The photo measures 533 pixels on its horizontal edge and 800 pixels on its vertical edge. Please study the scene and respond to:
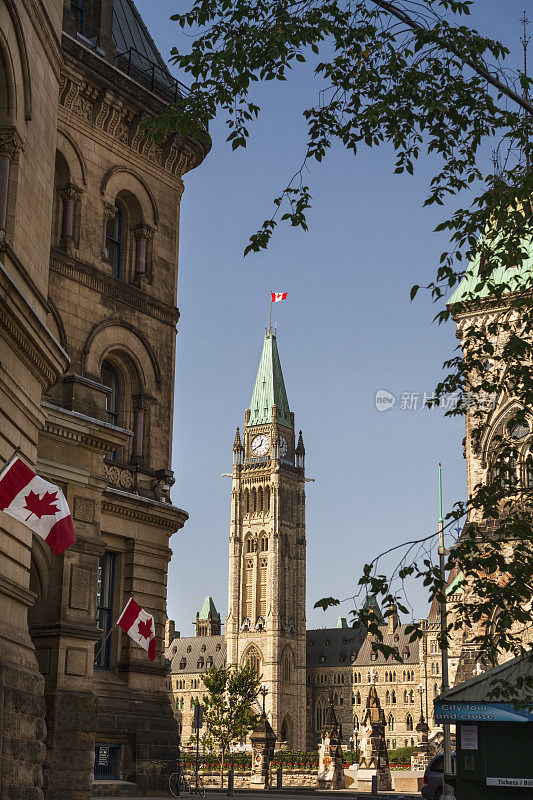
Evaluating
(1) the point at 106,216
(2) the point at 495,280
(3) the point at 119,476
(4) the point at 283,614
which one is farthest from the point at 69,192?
(4) the point at 283,614

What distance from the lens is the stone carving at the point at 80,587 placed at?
2106 cm

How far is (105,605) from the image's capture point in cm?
2611

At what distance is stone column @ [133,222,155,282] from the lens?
28.5 m

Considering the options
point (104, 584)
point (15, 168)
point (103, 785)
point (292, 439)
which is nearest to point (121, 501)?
point (104, 584)

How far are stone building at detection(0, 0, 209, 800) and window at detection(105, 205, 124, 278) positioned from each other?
5 centimetres

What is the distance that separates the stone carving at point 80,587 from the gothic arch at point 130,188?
1032 cm

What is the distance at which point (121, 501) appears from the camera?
85.8ft

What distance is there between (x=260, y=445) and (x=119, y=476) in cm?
15647

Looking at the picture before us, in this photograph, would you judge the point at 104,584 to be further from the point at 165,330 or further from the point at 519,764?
the point at 519,764

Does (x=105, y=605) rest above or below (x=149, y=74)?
below

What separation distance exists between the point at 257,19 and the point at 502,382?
599 centimetres

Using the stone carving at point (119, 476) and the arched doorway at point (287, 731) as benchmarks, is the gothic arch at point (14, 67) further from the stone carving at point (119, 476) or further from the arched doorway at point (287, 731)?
the arched doorway at point (287, 731)

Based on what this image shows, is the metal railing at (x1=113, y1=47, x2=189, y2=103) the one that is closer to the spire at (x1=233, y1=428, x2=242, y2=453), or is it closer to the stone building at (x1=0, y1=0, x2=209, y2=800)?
the stone building at (x1=0, y1=0, x2=209, y2=800)

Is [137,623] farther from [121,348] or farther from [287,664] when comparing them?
[287,664]
